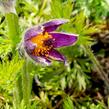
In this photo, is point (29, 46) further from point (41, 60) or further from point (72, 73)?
point (72, 73)

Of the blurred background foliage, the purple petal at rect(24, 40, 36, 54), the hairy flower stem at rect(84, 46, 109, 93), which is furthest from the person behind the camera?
the blurred background foliage

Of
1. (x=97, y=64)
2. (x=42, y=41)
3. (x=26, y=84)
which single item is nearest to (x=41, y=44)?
(x=42, y=41)

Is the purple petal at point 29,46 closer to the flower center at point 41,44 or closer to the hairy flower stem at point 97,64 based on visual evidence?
the flower center at point 41,44

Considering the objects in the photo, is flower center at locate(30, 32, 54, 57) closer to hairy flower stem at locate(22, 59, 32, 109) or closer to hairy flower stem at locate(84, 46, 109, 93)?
hairy flower stem at locate(22, 59, 32, 109)

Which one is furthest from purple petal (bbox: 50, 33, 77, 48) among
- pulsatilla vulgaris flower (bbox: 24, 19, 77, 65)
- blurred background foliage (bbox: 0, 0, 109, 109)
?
blurred background foliage (bbox: 0, 0, 109, 109)

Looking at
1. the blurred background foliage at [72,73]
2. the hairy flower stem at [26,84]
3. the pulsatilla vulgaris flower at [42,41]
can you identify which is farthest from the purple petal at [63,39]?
the blurred background foliage at [72,73]
